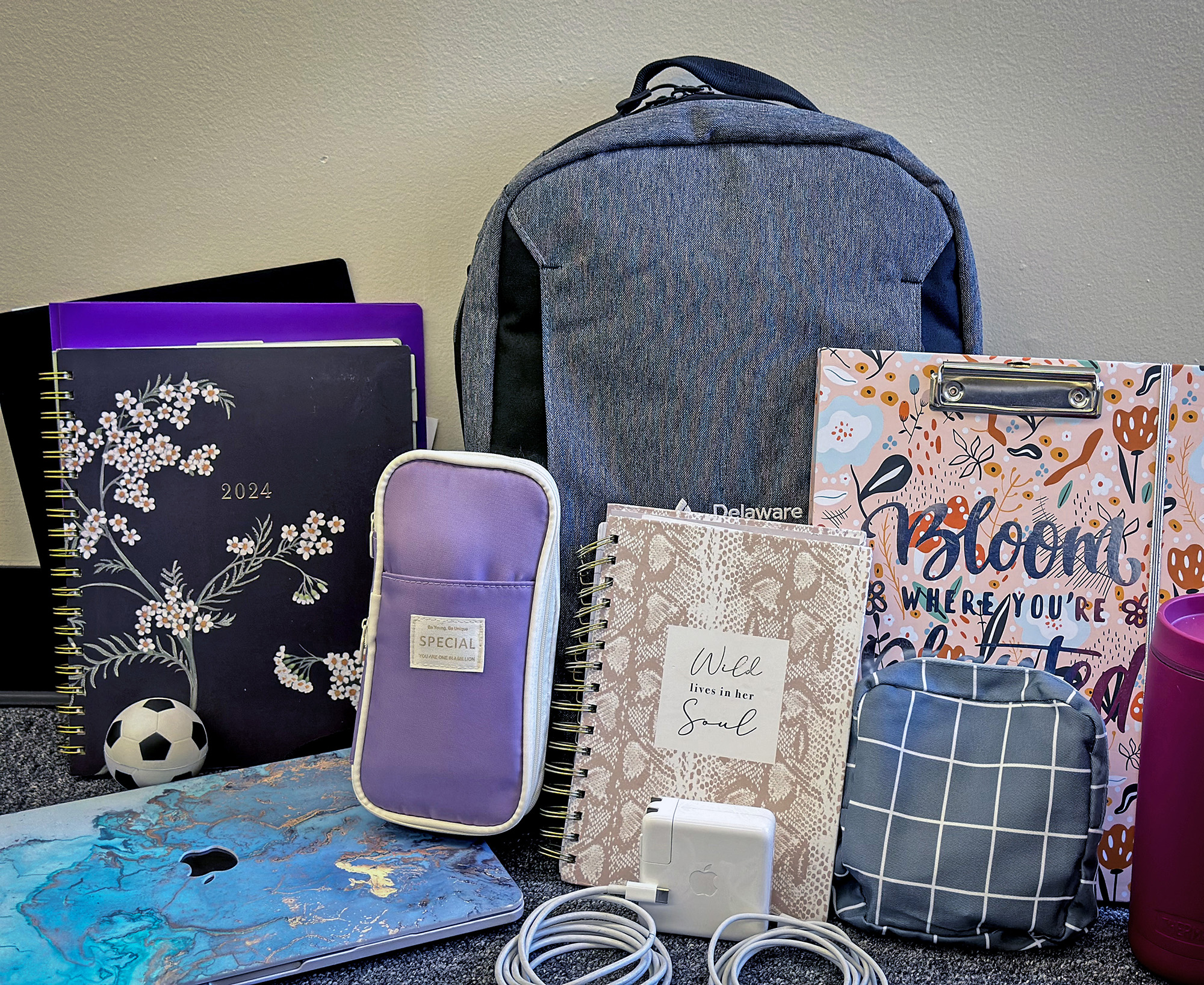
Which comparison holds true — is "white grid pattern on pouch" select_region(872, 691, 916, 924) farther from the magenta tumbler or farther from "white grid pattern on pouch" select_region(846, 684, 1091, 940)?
the magenta tumbler

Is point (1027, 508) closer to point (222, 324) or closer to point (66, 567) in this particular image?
point (222, 324)

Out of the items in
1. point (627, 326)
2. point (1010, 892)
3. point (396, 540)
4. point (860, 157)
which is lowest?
point (1010, 892)

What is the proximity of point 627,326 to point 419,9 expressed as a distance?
44 centimetres

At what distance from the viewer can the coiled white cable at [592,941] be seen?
0.56 meters

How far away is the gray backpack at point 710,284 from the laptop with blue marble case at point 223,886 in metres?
0.24

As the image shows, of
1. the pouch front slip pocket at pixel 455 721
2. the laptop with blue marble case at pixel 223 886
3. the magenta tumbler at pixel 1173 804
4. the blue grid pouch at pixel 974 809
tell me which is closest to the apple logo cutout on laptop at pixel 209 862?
the laptop with blue marble case at pixel 223 886

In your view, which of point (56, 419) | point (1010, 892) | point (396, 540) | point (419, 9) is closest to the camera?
point (1010, 892)

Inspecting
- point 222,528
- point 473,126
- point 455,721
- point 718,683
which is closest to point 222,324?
point 222,528

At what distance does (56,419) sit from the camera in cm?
83

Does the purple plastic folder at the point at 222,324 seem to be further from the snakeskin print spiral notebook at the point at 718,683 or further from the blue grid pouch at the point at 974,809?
the blue grid pouch at the point at 974,809

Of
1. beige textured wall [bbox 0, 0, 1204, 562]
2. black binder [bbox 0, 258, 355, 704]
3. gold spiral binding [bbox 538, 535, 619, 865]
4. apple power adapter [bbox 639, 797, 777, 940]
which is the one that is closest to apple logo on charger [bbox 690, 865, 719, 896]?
apple power adapter [bbox 639, 797, 777, 940]

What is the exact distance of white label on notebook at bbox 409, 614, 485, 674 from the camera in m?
0.69

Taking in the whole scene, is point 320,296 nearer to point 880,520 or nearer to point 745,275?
point 745,275

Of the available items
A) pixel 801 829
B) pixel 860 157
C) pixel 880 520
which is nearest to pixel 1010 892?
pixel 801 829
